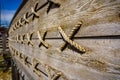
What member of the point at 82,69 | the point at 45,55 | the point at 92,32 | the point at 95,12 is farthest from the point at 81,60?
the point at 45,55

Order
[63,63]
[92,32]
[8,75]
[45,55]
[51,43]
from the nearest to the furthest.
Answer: [92,32] → [63,63] → [51,43] → [45,55] → [8,75]

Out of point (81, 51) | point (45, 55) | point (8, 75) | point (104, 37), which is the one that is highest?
point (104, 37)

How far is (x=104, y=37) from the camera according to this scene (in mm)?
1212

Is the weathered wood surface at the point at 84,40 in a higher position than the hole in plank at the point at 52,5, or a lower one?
lower

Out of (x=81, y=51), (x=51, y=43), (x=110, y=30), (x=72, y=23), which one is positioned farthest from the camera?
(x=51, y=43)

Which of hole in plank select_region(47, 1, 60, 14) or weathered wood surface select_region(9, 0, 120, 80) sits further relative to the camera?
hole in plank select_region(47, 1, 60, 14)

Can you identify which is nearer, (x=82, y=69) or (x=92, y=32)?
(x=92, y=32)

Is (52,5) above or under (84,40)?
above

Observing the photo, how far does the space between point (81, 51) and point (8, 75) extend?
10655 mm

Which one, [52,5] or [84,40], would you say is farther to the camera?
[52,5]

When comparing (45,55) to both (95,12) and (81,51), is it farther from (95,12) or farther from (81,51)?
(95,12)

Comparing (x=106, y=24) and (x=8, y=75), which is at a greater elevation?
(x=106, y=24)

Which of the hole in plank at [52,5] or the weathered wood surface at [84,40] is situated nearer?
the weathered wood surface at [84,40]

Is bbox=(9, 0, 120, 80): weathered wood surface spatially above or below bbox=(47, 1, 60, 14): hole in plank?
below
